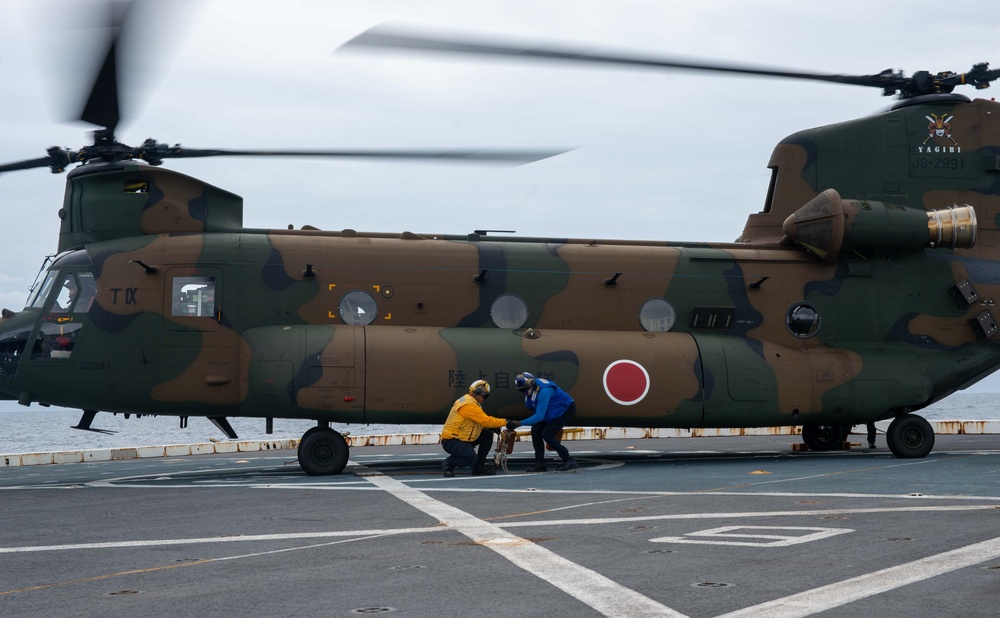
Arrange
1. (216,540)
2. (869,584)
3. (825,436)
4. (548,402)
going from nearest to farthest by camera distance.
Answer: (869,584) → (216,540) → (548,402) → (825,436)

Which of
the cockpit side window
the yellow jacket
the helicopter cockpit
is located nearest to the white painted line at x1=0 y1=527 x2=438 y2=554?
the yellow jacket

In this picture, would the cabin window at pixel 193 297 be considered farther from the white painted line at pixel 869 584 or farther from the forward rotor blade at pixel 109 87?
the white painted line at pixel 869 584

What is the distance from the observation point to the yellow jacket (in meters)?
15.9

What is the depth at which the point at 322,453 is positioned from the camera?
16.7m

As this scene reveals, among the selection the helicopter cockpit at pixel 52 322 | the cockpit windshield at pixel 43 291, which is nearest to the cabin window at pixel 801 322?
the helicopter cockpit at pixel 52 322

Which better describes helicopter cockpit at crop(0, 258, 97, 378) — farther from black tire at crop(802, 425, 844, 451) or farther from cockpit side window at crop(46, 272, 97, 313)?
black tire at crop(802, 425, 844, 451)

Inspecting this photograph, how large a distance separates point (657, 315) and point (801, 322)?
276 cm

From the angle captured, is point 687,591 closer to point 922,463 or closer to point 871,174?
point 922,463

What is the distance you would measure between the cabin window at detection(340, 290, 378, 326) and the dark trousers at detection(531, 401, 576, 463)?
347 centimetres

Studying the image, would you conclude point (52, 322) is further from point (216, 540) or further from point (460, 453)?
point (216, 540)

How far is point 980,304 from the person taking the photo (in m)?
19.2

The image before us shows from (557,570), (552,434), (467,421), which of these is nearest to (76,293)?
(467,421)

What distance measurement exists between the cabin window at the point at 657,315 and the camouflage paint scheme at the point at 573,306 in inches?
4.1

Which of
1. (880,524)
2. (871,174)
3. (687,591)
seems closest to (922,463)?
(871,174)
